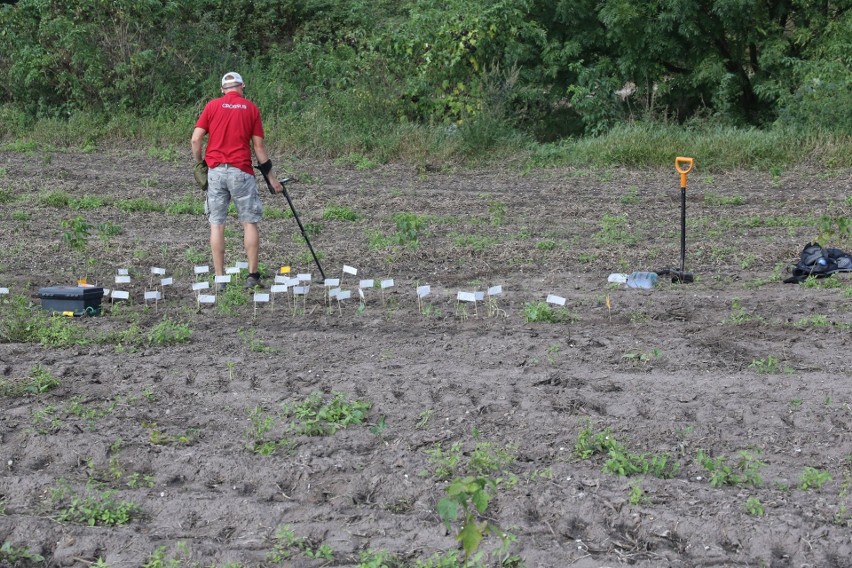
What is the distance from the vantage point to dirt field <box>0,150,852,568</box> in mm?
4609

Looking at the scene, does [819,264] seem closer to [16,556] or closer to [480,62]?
[16,556]

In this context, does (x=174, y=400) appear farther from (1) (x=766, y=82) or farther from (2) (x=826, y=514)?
(1) (x=766, y=82)

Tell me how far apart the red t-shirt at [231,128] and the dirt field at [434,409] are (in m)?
1.08

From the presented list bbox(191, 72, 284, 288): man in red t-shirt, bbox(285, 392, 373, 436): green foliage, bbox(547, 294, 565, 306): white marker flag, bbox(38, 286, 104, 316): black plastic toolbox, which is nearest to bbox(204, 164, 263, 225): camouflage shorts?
bbox(191, 72, 284, 288): man in red t-shirt

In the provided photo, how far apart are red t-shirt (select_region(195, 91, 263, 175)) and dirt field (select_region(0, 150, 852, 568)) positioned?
42.6 inches

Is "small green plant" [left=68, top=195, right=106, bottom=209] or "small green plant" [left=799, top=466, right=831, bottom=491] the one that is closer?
"small green plant" [left=799, top=466, right=831, bottom=491]

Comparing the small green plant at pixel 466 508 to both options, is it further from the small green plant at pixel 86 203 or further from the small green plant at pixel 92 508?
the small green plant at pixel 86 203

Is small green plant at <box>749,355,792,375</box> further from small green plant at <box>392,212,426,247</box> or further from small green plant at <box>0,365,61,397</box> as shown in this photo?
small green plant at <box>392,212,426,247</box>

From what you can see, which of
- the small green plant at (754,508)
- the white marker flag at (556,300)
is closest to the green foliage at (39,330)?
the white marker flag at (556,300)

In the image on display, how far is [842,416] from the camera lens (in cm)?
577

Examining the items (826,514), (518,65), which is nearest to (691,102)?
(518,65)

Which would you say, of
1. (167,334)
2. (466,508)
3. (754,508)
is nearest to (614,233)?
(167,334)

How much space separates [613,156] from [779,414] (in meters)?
10.5

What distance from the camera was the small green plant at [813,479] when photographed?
4992 millimetres
